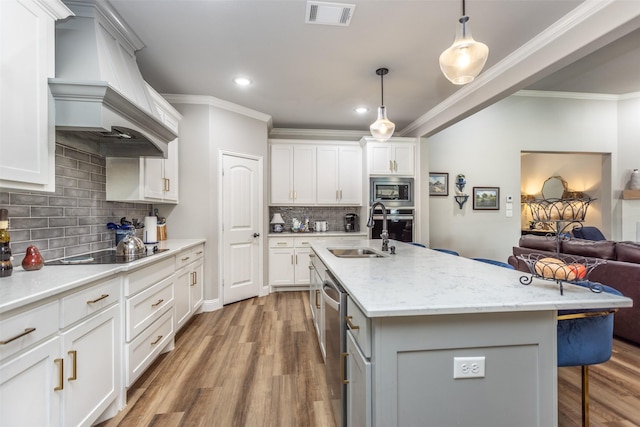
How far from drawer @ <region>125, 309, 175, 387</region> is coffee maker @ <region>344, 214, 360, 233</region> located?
10.2 ft

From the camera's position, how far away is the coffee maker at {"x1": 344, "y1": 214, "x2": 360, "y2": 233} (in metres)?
4.96

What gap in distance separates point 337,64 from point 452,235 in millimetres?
3582

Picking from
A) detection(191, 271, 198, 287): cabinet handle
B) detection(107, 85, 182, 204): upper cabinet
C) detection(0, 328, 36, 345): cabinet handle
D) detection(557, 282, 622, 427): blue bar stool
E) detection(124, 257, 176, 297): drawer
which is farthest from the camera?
detection(191, 271, 198, 287): cabinet handle

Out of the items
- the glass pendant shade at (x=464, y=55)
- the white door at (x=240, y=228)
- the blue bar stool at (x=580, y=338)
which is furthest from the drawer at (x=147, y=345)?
the glass pendant shade at (x=464, y=55)

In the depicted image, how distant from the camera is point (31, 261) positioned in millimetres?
1577

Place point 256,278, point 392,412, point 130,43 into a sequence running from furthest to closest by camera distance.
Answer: point 256,278, point 130,43, point 392,412

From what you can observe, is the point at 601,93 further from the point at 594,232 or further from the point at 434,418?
the point at 434,418

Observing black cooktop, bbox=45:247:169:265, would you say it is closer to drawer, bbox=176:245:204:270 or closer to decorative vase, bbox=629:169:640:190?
drawer, bbox=176:245:204:270

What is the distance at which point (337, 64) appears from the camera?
2.88m

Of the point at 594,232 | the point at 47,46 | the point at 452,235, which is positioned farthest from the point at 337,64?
the point at 594,232

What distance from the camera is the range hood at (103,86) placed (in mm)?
1628

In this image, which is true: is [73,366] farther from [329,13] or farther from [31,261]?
[329,13]

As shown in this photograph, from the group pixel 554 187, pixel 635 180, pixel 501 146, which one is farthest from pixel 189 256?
pixel 554 187

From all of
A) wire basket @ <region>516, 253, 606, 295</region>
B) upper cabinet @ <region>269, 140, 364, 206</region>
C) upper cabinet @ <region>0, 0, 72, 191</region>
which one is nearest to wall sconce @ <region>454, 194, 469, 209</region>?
upper cabinet @ <region>269, 140, 364, 206</region>
